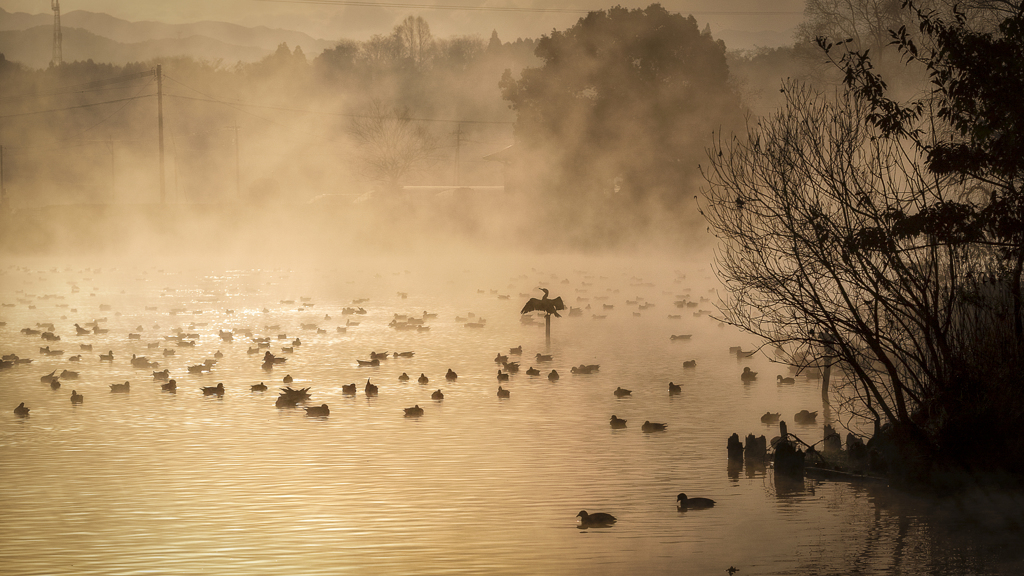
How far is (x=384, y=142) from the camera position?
101m

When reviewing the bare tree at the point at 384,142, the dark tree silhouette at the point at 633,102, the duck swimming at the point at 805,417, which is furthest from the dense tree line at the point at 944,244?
the bare tree at the point at 384,142

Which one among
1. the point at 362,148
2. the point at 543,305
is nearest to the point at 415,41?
the point at 362,148

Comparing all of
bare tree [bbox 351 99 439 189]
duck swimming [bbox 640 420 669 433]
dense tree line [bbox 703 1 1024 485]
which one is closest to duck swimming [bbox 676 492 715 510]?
dense tree line [bbox 703 1 1024 485]

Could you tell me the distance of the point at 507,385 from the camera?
15.9 m

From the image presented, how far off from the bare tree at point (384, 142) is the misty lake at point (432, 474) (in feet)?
259

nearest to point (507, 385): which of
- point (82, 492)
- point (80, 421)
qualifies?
point (80, 421)

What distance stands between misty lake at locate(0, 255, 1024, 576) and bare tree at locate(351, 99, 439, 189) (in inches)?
3108

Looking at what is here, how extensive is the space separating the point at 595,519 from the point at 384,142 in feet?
311

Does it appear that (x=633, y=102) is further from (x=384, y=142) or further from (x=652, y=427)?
(x=384, y=142)

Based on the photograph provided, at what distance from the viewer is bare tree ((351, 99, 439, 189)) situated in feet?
328

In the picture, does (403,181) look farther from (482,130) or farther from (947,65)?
(947,65)

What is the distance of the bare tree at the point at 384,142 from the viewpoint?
99875mm

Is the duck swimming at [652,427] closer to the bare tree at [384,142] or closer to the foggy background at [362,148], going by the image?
the foggy background at [362,148]

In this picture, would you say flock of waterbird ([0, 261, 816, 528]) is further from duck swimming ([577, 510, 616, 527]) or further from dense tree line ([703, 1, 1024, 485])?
dense tree line ([703, 1, 1024, 485])
